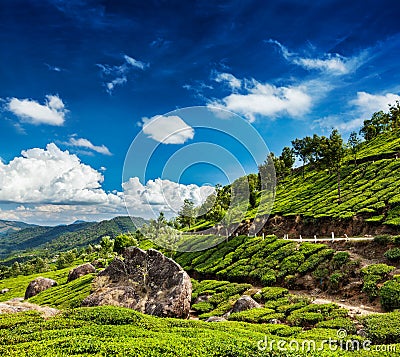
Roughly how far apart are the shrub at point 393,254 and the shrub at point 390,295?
3.88 m

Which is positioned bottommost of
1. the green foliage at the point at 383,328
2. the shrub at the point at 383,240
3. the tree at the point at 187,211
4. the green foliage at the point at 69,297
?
the green foliage at the point at 69,297

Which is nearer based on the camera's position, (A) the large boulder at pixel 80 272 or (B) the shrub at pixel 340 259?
(B) the shrub at pixel 340 259

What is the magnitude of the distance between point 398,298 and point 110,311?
1612 centimetres

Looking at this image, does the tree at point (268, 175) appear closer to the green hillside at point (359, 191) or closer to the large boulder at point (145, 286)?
the green hillside at point (359, 191)

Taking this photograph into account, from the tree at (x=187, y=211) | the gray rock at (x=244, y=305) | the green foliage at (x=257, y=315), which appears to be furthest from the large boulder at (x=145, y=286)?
the tree at (x=187, y=211)

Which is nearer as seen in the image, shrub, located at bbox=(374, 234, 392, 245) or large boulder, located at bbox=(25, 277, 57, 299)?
shrub, located at bbox=(374, 234, 392, 245)

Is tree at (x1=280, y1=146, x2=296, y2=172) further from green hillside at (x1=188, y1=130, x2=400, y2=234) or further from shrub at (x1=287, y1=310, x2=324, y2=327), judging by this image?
shrub at (x1=287, y1=310, x2=324, y2=327)

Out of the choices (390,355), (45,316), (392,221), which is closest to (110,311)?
(45,316)

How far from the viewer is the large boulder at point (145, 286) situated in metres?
21.7

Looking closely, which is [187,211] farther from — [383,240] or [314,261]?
[383,240]

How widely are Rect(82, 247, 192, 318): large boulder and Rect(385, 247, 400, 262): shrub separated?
15087mm

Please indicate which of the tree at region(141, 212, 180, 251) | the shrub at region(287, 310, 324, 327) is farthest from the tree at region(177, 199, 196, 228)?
the shrub at region(287, 310, 324, 327)

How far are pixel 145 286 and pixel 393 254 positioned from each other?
19095 millimetres

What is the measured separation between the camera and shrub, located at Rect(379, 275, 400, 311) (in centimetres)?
1691
